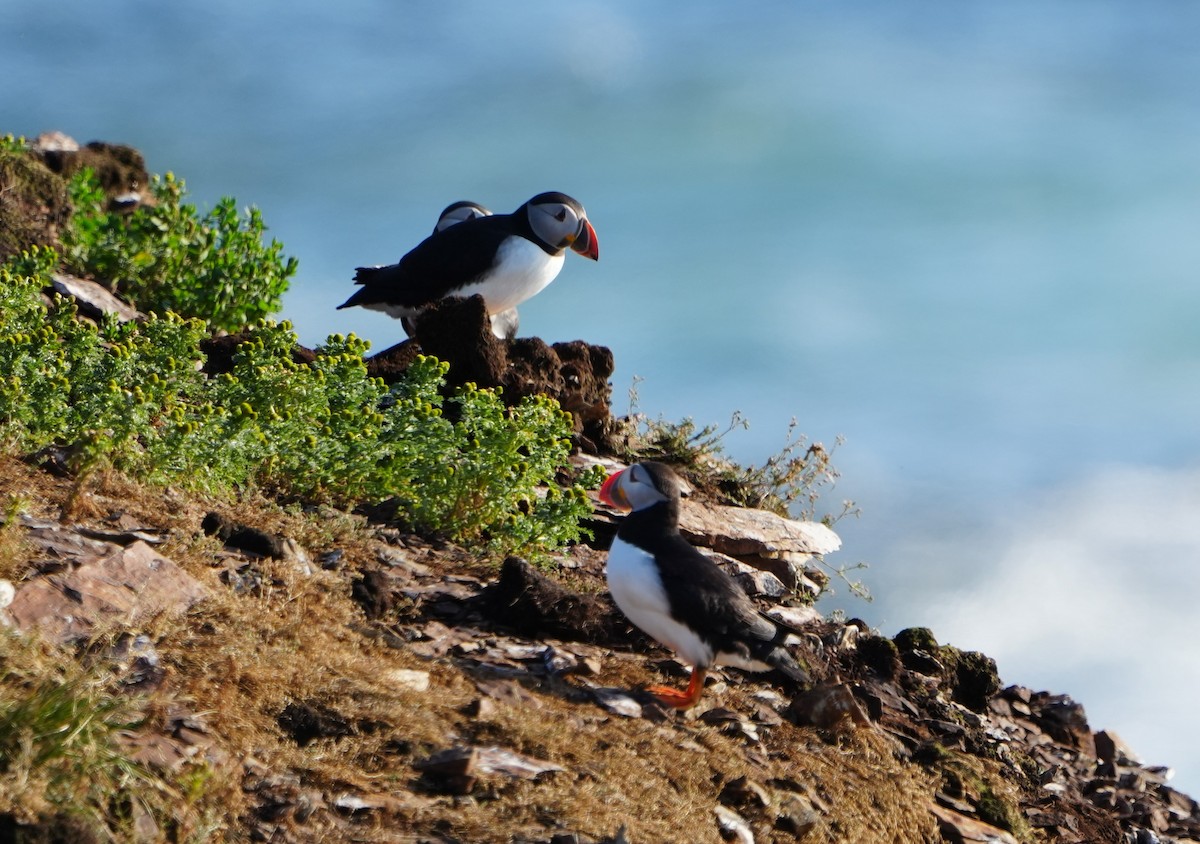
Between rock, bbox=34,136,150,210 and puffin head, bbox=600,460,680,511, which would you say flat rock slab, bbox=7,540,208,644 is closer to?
puffin head, bbox=600,460,680,511

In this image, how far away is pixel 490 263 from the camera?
491 inches

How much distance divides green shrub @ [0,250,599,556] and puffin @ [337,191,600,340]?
303 centimetres

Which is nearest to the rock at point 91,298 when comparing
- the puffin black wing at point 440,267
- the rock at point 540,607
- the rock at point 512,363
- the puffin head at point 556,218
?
the puffin black wing at point 440,267

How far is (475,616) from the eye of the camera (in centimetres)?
729

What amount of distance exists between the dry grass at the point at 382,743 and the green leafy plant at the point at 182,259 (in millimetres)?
6644

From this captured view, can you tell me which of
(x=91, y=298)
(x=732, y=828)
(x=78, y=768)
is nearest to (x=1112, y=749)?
(x=732, y=828)

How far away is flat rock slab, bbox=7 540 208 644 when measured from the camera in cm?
550

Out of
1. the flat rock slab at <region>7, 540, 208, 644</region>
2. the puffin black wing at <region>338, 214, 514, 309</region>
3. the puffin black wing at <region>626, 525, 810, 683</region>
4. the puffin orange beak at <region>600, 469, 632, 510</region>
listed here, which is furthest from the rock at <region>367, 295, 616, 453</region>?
the flat rock slab at <region>7, 540, 208, 644</region>

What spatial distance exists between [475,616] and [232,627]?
1.67 meters

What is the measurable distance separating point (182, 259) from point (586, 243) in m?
4.28

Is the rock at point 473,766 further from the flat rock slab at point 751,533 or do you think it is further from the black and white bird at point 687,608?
the flat rock slab at point 751,533

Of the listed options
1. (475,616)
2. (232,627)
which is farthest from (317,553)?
(232,627)

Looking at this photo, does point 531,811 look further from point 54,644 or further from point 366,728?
point 54,644

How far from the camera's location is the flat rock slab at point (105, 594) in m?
5.50
